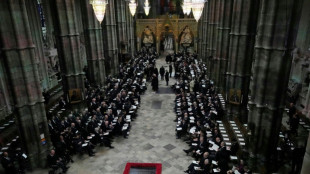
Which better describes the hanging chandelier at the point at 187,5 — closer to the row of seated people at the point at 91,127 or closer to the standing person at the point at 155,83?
→ the standing person at the point at 155,83

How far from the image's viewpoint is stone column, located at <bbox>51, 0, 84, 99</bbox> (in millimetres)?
13961

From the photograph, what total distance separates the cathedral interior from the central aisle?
0.17 feet

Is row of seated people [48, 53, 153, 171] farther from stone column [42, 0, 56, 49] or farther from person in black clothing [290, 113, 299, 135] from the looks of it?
person in black clothing [290, 113, 299, 135]

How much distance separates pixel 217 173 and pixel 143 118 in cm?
725

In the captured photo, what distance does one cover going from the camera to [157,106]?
17.4 meters

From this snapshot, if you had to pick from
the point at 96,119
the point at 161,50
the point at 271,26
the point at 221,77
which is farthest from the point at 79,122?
the point at 161,50

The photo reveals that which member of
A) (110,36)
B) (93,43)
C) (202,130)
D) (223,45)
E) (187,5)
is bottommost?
(202,130)

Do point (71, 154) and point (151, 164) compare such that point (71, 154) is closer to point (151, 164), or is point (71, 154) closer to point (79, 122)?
point (79, 122)

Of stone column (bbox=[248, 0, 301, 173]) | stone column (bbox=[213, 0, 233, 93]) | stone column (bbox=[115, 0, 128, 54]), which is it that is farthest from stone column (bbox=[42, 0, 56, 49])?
stone column (bbox=[248, 0, 301, 173])

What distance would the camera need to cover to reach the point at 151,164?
10.6 m

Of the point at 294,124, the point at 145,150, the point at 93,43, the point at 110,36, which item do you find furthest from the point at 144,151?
the point at 110,36

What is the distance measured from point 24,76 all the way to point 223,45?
13536mm

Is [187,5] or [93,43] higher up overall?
[187,5]

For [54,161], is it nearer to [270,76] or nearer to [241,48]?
[270,76]
